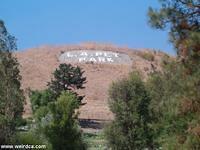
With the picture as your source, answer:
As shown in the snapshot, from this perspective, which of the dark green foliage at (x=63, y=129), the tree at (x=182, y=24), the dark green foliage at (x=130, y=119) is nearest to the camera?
the tree at (x=182, y=24)

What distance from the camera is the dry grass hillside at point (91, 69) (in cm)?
10469

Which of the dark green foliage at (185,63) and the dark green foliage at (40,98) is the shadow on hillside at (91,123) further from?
the dark green foliage at (185,63)

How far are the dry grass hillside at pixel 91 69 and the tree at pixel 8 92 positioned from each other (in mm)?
60448

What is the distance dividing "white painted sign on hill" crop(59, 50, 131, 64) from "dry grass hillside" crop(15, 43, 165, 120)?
181cm

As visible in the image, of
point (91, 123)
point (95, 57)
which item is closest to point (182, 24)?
point (91, 123)

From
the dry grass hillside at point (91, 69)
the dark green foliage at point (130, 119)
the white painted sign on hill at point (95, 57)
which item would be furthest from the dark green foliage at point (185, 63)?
the white painted sign on hill at point (95, 57)

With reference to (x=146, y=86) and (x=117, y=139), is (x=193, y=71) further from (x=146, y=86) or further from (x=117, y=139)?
(x=146, y=86)

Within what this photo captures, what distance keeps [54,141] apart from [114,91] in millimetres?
7715

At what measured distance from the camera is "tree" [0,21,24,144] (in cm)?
2938

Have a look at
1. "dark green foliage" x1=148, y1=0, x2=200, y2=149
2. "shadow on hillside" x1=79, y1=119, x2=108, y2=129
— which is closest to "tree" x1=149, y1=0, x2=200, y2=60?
"dark green foliage" x1=148, y1=0, x2=200, y2=149

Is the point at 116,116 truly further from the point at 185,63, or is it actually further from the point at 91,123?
the point at 91,123

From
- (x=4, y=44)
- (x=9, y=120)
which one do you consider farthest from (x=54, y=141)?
(x=4, y=44)

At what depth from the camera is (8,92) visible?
1174 inches

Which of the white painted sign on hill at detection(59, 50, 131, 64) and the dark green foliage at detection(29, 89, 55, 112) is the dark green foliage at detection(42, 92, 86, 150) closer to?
the dark green foliage at detection(29, 89, 55, 112)
